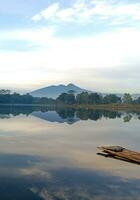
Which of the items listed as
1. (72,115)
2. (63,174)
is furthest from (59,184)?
(72,115)

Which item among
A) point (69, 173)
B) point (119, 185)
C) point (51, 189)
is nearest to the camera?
point (51, 189)

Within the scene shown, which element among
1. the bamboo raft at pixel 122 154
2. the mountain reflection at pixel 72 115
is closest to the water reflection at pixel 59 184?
the bamboo raft at pixel 122 154

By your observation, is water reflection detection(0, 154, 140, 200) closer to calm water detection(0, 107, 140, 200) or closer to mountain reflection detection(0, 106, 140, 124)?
calm water detection(0, 107, 140, 200)

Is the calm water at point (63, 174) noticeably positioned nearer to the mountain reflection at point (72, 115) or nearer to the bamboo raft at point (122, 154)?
the bamboo raft at point (122, 154)

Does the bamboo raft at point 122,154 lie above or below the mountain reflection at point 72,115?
below

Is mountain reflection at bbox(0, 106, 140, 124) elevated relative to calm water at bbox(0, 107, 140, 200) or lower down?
elevated

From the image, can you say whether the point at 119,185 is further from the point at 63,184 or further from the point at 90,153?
the point at 90,153

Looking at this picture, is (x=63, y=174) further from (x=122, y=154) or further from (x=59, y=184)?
(x=122, y=154)

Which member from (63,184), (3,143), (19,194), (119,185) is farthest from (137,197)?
(3,143)

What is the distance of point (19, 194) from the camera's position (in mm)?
20781

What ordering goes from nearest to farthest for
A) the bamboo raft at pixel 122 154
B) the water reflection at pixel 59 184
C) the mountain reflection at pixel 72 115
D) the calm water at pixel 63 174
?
the water reflection at pixel 59 184, the calm water at pixel 63 174, the bamboo raft at pixel 122 154, the mountain reflection at pixel 72 115

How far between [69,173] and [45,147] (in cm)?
1306

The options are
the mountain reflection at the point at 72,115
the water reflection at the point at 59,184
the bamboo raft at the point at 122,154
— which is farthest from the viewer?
the mountain reflection at the point at 72,115

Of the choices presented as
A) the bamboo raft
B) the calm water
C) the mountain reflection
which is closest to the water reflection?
the calm water
